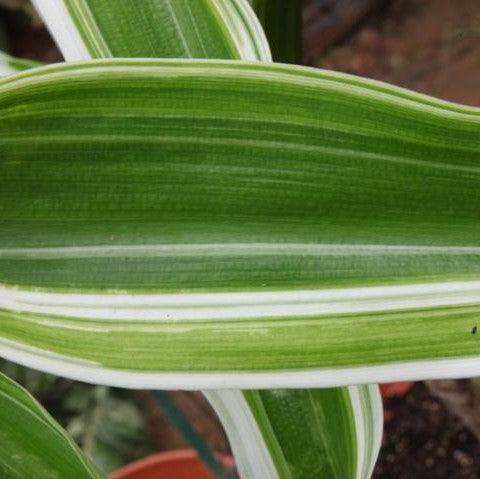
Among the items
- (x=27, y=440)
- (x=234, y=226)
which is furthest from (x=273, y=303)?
(x=27, y=440)

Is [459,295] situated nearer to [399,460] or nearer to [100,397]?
[399,460]

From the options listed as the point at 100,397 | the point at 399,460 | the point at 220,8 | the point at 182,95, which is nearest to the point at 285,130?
the point at 182,95

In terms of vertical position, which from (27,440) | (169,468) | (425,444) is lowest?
(27,440)

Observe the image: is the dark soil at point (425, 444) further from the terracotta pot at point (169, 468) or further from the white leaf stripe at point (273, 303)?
the white leaf stripe at point (273, 303)

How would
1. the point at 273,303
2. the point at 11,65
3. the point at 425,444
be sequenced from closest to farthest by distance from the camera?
the point at 273,303 → the point at 11,65 → the point at 425,444

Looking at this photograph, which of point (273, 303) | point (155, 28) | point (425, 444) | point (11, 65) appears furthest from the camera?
point (425, 444)

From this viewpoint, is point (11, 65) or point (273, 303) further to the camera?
point (11, 65)

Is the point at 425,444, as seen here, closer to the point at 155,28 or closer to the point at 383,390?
the point at 383,390
